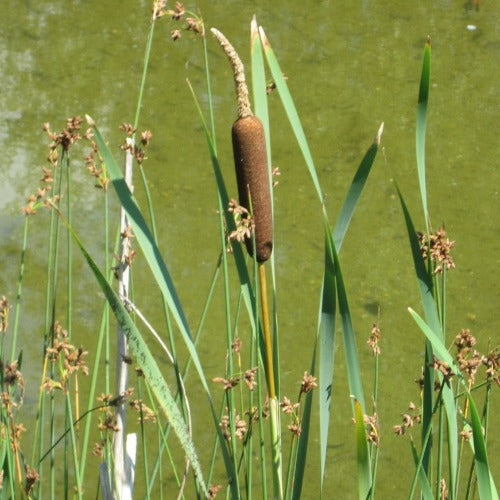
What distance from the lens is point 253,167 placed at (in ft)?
2.87

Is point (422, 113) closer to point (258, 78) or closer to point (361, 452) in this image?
point (258, 78)

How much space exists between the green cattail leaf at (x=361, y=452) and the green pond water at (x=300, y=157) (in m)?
1.29

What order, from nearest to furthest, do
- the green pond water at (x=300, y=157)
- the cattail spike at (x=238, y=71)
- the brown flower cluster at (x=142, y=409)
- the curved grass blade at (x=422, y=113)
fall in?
the cattail spike at (x=238, y=71)
the curved grass blade at (x=422, y=113)
the brown flower cluster at (x=142, y=409)
the green pond water at (x=300, y=157)

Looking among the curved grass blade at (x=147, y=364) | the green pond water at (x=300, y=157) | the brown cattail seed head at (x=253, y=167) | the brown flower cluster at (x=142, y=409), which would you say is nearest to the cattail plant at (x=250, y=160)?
the brown cattail seed head at (x=253, y=167)

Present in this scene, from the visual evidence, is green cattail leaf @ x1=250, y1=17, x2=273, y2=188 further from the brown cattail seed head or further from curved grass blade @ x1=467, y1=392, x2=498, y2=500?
curved grass blade @ x1=467, y1=392, x2=498, y2=500

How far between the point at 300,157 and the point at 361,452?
217 centimetres

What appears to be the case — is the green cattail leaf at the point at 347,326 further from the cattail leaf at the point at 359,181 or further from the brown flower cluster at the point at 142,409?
the brown flower cluster at the point at 142,409

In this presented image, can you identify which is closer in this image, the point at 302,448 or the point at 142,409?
the point at 302,448

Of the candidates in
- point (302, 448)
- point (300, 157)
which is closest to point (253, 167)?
point (302, 448)

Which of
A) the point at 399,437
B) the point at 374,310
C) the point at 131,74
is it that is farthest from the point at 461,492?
the point at 131,74

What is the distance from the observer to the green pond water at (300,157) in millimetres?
2504

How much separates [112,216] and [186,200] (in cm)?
19

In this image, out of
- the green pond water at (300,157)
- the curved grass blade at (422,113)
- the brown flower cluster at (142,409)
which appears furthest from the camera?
the green pond water at (300,157)

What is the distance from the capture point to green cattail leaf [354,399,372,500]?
882mm
